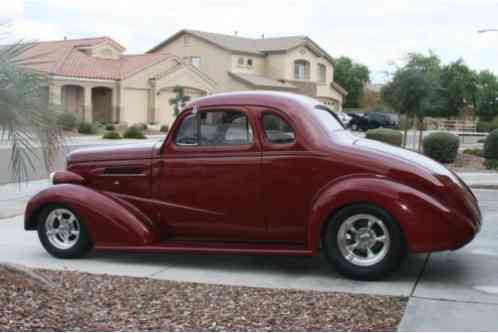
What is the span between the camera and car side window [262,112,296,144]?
760 cm

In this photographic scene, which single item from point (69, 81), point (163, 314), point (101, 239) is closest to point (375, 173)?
point (163, 314)

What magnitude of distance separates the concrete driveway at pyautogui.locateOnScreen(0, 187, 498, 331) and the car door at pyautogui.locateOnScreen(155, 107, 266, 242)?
406 millimetres

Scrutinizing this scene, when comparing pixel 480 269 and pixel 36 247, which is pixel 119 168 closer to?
pixel 36 247

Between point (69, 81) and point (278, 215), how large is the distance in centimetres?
3904

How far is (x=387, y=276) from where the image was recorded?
7.15 metres

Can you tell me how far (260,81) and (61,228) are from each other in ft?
161

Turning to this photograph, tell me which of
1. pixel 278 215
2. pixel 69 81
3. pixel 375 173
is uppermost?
pixel 69 81

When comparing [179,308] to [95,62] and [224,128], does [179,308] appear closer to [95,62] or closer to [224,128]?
[224,128]

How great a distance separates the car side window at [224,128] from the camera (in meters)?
7.79

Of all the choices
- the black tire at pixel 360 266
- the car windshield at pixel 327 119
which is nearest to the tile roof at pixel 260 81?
the car windshield at pixel 327 119

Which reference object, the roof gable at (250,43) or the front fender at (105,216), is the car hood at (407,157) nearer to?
the front fender at (105,216)

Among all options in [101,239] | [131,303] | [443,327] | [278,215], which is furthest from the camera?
[101,239]

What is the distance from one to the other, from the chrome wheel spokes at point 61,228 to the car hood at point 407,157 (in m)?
3.28

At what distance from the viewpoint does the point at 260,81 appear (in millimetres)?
56719
